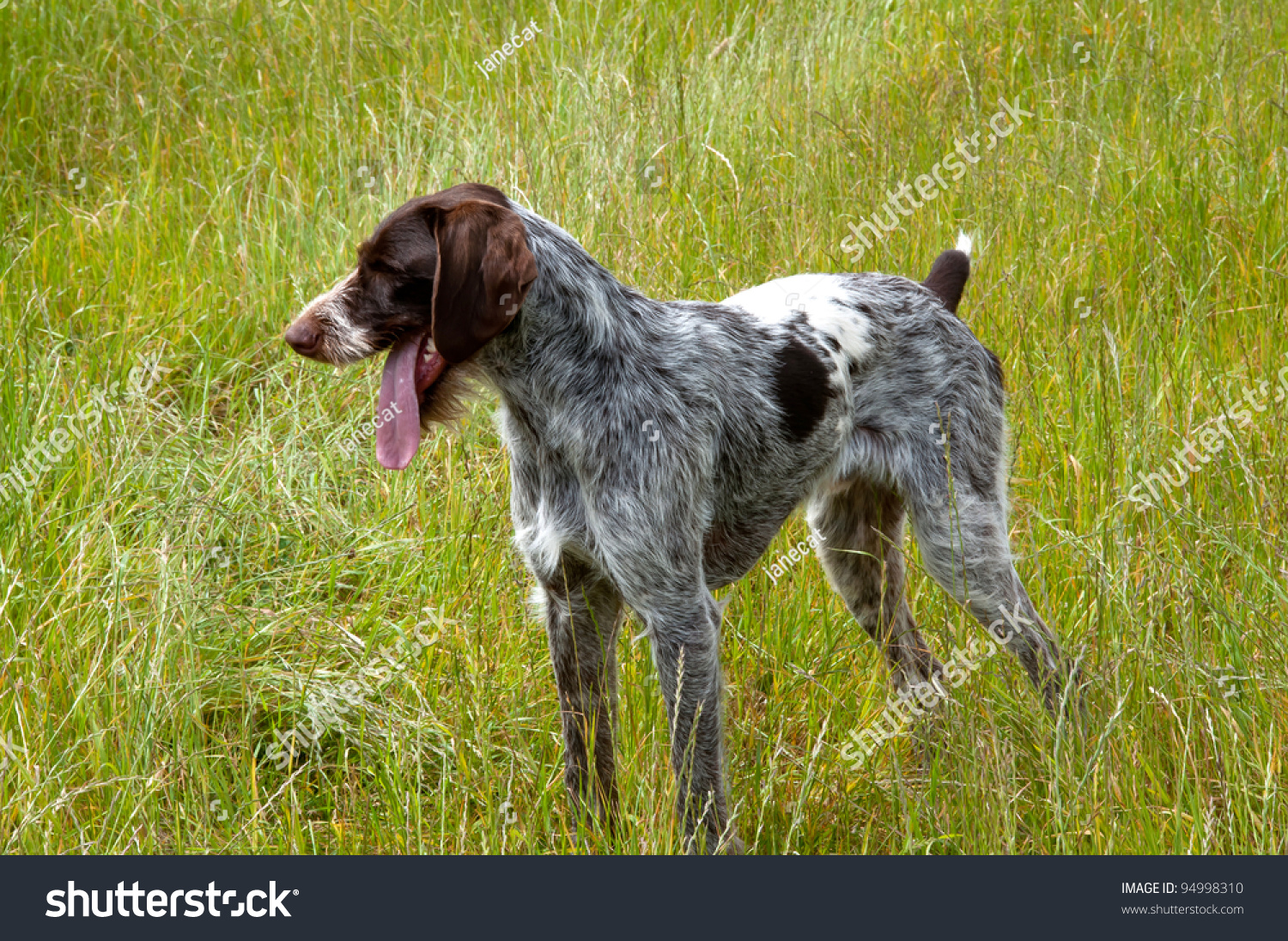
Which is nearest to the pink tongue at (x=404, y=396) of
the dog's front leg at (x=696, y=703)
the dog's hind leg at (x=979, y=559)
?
the dog's front leg at (x=696, y=703)

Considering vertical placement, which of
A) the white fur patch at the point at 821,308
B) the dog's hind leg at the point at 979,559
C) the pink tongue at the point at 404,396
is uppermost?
the white fur patch at the point at 821,308

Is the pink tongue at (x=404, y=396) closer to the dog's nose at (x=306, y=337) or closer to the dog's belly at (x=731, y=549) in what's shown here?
the dog's nose at (x=306, y=337)

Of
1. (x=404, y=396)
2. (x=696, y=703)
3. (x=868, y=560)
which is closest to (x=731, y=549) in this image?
(x=696, y=703)

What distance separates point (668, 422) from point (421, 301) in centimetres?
67

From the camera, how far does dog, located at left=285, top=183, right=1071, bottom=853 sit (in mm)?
2844

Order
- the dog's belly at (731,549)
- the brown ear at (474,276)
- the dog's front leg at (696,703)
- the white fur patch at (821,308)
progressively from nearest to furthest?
the brown ear at (474,276), the dog's front leg at (696,703), the dog's belly at (731,549), the white fur patch at (821,308)

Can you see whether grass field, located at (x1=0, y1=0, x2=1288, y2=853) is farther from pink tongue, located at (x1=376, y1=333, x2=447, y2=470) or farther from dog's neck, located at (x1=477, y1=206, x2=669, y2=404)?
dog's neck, located at (x1=477, y1=206, x2=669, y2=404)

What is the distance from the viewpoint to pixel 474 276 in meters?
2.74

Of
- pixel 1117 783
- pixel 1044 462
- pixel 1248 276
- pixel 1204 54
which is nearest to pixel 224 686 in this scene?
pixel 1117 783

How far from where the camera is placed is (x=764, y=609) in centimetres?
384

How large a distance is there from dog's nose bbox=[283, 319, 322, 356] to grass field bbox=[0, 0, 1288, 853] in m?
0.92

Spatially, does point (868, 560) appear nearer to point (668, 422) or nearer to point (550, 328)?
point (668, 422)

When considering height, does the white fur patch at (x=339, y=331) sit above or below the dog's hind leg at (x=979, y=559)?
above

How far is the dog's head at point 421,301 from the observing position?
274 cm
